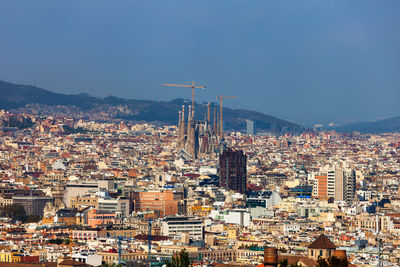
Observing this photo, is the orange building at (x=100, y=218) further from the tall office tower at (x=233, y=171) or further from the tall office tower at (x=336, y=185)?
the tall office tower at (x=233, y=171)

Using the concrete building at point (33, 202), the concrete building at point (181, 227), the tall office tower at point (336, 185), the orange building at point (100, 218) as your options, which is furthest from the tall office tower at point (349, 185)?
the concrete building at point (181, 227)

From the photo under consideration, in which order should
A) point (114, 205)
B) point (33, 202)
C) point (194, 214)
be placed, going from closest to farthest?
1. point (114, 205)
2. point (194, 214)
3. point (33, 202)

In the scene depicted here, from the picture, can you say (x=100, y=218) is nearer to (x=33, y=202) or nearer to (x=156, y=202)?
(x=33, y=202)

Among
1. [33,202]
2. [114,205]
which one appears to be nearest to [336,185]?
[114,205]

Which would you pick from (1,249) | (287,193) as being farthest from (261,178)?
(1,249)

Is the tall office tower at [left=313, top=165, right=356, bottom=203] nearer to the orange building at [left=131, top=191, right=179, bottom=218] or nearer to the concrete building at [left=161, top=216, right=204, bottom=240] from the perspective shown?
the orange building at [left=131, top=191, right=179, bottom=218]

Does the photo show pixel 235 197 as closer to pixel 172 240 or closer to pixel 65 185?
pixel 65 185
